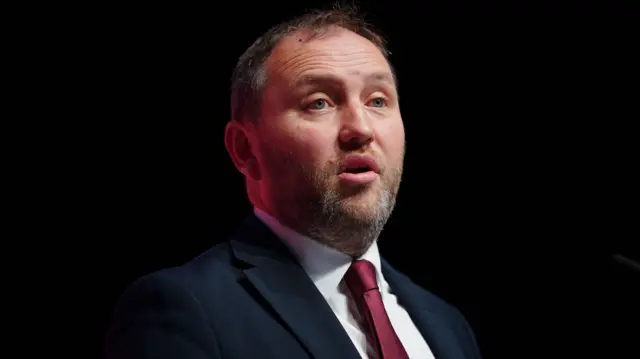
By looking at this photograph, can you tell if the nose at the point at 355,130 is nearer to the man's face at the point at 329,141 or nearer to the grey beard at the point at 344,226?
the man's face at the point at 329,141

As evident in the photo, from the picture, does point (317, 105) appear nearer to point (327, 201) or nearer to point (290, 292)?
point (327, 201)

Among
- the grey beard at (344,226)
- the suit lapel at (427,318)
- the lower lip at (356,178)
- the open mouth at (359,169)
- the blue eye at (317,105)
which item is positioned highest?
the blue eye at (317,105)

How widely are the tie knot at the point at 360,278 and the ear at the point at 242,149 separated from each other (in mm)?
277

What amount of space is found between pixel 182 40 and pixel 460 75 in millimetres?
838

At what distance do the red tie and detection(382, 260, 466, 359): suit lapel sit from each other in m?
0.16

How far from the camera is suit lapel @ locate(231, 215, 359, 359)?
149 centimetres

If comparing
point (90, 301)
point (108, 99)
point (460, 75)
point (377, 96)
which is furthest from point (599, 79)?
point (90, 301)

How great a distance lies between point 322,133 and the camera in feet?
5.31

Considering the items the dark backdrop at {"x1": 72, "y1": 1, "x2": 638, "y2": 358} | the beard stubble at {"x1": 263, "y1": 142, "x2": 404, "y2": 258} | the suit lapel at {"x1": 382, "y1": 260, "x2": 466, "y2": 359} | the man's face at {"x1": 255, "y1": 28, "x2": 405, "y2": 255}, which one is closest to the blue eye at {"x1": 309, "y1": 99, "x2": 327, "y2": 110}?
the man's face at {"x1": 255, "y1": 28, "x2": 405, "y2": 255}

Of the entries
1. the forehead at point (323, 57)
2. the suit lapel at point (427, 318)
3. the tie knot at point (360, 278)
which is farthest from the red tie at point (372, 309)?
the forehead at point (323, 57)

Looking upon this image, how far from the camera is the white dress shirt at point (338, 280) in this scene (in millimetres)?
1611

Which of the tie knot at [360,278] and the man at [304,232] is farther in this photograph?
the tie knot at [360,278]

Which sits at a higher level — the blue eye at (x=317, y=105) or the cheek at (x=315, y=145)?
the blue eye at (x=317, y=105)

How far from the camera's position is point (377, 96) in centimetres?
171
